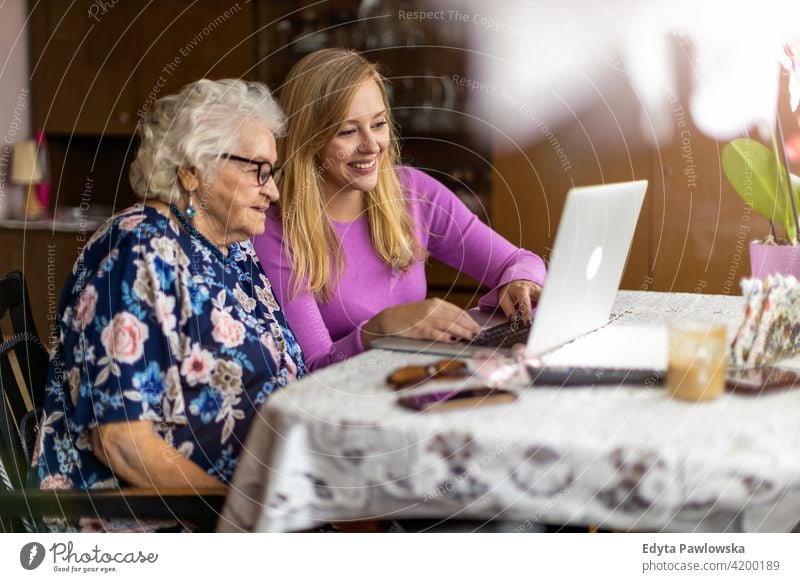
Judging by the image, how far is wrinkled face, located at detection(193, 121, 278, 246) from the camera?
1142 mm

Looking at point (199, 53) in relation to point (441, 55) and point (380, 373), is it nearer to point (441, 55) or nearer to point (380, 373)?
point (441, 55)

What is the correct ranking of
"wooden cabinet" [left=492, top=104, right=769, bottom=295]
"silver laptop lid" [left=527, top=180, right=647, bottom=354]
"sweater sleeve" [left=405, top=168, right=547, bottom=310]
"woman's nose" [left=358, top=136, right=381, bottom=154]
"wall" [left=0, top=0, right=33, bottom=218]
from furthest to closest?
"wall" [left=0, top=0, right=33, bottom=218]
"wooden cabinet" [left=492, top=104, right=769, bottom=295]
"sweater sleeve" [left=405, top=168, right=547, bottom=310]
"woman's nose" [left=358, top=136, right=381, bottom=154]
"silver laptop lid" [left=527, top=180, right=647, bottom=354]

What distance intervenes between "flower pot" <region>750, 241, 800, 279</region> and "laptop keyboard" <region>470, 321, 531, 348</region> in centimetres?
31

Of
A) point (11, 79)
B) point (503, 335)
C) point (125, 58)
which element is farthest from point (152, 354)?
point (125, 58)

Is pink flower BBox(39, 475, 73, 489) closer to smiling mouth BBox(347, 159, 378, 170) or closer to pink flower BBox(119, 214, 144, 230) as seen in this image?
pink flower BBox(119, 214, 144, 230)

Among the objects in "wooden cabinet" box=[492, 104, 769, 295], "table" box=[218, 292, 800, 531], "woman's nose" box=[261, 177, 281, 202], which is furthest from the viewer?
"wooden cabinet" box=[492, 104, 769, 295]

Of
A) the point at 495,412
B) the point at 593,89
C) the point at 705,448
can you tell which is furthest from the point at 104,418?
the point at 593,89

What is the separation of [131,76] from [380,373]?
2047 millimetres

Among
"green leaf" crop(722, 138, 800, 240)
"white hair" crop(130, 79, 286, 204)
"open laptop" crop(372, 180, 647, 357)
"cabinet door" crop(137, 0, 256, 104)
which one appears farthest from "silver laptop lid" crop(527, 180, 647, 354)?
"cabinet door" crop(137, 0, 256, 104)

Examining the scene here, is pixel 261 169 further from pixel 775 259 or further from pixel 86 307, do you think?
pixel 775 259

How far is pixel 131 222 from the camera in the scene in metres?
1.05

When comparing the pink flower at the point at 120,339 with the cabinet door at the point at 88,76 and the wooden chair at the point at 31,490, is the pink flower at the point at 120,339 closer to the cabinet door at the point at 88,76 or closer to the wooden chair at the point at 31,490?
the wooden chair at the point at 31,490

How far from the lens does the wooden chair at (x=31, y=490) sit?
961 millimetres

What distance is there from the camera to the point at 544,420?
847 mm
